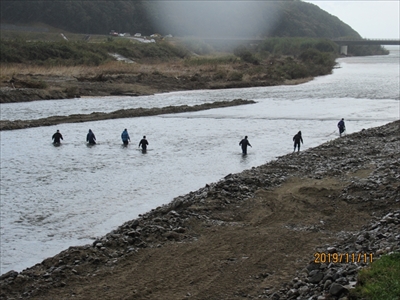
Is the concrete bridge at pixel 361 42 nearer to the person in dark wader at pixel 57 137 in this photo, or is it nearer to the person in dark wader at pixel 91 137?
the person in dark wader at pixel 91 137

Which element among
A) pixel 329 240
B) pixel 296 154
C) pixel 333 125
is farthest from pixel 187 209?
pixel 333 125

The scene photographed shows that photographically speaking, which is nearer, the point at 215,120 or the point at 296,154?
the point at 296,154

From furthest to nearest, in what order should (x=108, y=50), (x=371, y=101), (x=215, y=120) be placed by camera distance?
1. (x=108, y=50)
2. (x=371, y=101)
3. (x=215, y=120)

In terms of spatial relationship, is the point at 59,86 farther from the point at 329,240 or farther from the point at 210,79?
the point at 329,240

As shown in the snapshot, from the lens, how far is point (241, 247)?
43.9 feet

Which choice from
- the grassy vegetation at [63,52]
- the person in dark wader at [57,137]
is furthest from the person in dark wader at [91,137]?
the grassy vegetation at [63,52]

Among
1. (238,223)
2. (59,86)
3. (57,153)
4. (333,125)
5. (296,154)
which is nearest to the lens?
(238,223)

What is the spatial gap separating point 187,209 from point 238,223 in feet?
5.80

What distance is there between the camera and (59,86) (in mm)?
61031
